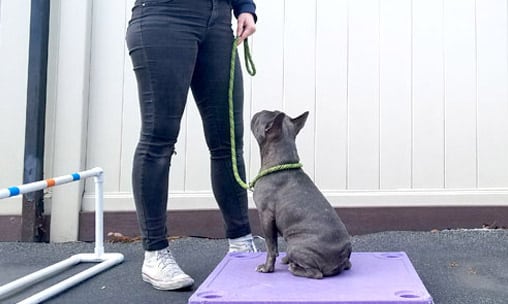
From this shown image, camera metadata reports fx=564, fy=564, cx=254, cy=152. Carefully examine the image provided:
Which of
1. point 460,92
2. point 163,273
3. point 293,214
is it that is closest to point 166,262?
point 163,273

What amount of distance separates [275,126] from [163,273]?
27.0 inches

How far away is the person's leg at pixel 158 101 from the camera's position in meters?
2.06

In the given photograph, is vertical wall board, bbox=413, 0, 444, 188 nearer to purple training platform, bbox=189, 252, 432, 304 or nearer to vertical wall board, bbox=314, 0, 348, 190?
vertical wall board, bbox=314, 0, 348, 190

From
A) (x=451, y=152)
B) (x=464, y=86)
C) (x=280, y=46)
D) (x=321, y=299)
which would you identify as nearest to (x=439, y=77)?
(x=464, y=86)

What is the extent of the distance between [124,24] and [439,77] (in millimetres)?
1936

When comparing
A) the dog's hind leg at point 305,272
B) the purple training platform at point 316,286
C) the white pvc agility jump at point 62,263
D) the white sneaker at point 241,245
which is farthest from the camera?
the white sneaker at point 241,245

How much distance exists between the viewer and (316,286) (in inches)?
67.8

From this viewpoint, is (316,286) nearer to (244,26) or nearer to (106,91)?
(244,26)

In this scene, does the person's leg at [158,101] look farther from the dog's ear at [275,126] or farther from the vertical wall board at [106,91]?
the vertical wall board at [106,91]

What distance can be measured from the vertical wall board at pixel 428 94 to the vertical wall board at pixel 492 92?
0.22 meters

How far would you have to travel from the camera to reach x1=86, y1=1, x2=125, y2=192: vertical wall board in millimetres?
3453

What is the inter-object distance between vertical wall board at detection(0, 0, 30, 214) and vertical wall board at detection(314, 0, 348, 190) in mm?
1766

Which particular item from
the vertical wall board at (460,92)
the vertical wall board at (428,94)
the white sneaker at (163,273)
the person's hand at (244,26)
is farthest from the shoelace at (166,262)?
the vertical wall board at (460,92)

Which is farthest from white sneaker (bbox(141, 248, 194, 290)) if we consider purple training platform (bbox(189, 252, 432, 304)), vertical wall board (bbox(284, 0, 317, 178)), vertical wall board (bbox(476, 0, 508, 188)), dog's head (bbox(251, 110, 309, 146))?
vertical wall board (bbox(476, 0, 508, 188))
